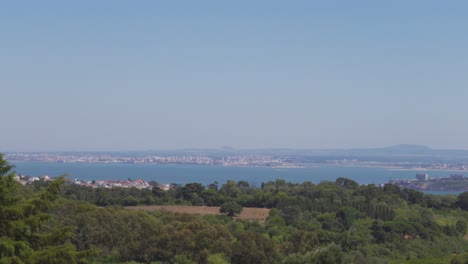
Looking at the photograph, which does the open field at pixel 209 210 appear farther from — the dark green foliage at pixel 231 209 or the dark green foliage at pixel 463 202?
the dark green foliage at pixel 463 202

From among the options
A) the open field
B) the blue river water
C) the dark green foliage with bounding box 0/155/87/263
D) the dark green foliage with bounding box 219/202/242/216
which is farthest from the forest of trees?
the blue river water

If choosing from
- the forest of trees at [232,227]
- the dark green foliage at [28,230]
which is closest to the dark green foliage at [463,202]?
the forest of trees at [232,227]

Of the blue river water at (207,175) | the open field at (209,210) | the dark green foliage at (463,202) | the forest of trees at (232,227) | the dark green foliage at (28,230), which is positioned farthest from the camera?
the blue river water at (207,175)

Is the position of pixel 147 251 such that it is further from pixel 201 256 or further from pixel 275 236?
pixel 275 236

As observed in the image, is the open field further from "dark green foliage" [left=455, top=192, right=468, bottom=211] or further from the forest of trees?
"dark green foliage" [left=455, top=192, right=468, bottom=211]

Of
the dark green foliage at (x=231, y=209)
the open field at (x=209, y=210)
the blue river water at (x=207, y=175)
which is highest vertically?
the dark green foliage at (x=231, y=209)

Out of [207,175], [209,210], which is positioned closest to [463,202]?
[209,210]

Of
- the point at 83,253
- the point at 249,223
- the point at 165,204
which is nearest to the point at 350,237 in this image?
the point at 249,223
